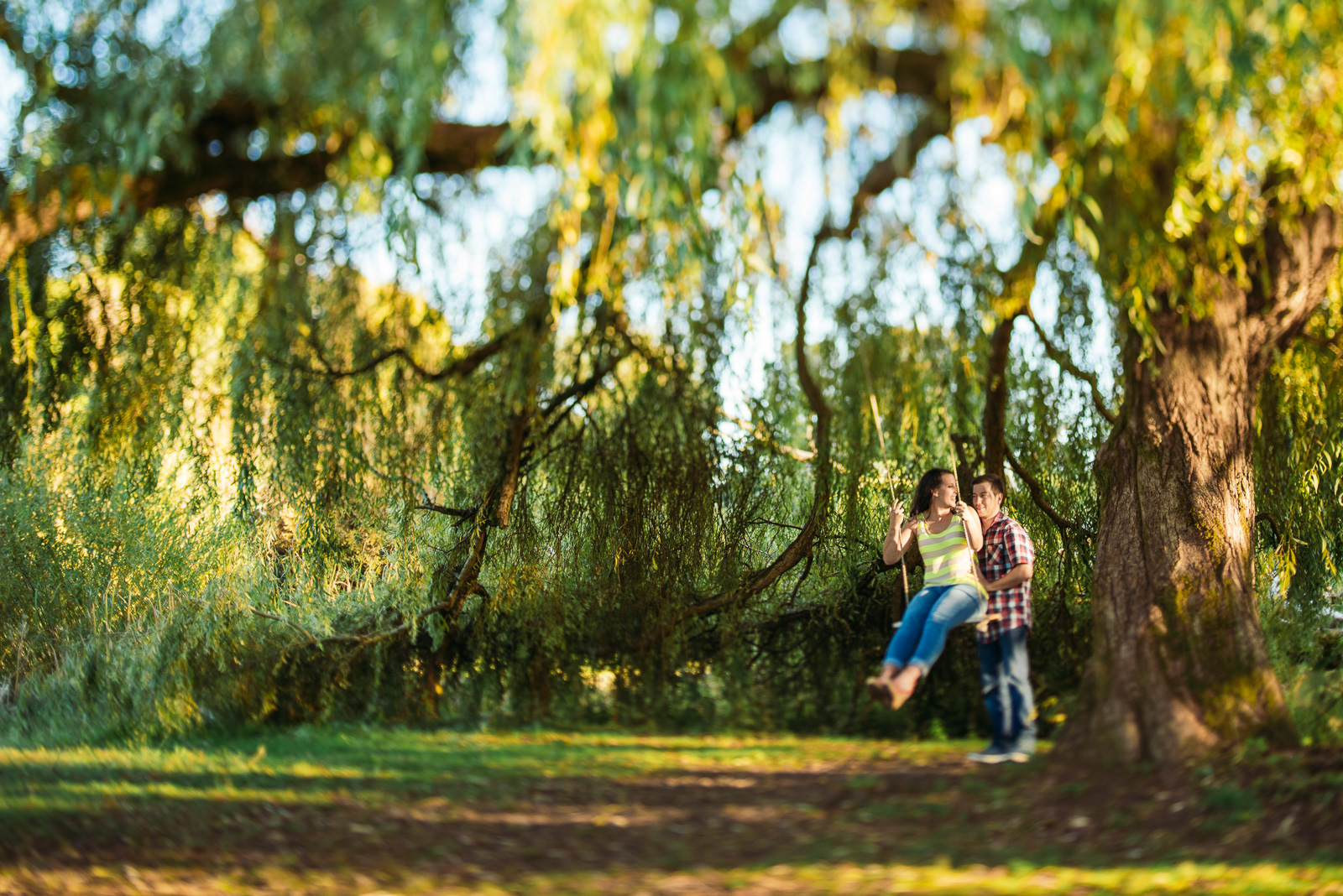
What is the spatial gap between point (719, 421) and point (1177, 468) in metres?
1.99

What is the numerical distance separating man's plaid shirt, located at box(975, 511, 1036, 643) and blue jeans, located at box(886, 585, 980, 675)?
125 mm

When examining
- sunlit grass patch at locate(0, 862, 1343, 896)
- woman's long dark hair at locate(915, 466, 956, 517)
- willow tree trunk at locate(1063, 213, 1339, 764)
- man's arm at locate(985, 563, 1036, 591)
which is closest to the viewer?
sunlit grass patch at locate(0, 862, 1343, 896)

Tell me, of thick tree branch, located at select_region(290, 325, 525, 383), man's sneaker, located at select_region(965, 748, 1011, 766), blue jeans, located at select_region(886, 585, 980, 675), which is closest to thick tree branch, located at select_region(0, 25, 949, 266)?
thick tree branch, located at select_region(290, 325, 525, 383)

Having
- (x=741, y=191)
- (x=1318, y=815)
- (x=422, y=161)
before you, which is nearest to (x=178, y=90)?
(x=422, y=161)

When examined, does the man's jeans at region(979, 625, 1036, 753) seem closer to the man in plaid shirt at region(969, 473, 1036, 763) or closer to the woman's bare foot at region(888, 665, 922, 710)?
the man in plaid shirt at region(969, 473, 1036, 763)

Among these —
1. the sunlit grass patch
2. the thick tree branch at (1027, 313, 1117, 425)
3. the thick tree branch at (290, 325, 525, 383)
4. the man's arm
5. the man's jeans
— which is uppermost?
the thick tree branch at (1027, 313, 1117, 425)

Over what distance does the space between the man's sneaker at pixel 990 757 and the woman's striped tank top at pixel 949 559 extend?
64cm

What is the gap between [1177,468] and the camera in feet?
15.1

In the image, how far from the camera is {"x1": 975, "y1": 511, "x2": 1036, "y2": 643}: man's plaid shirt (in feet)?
15.4

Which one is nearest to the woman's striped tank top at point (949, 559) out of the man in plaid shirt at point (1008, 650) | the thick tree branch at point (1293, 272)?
the man in plaid shirt at point (1008, 650)

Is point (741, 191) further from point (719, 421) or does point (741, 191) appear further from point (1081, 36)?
Result: point (719, 421)

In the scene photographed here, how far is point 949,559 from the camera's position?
479cm

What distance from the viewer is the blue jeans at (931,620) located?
4.59m

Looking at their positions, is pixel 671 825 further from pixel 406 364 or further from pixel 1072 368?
pixel 1072 368
